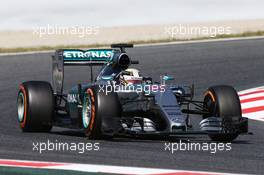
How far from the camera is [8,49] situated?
24.6 metres

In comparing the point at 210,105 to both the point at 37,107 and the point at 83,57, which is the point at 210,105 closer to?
the point at 83,57

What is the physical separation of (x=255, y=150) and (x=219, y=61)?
36.9 feet

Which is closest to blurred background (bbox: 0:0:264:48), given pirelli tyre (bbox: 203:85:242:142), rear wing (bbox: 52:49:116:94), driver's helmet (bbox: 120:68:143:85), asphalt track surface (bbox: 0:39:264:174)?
asphalt track surface (bbox: 0:39:264:174)

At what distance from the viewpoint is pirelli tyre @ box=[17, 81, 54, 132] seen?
12.9 meters

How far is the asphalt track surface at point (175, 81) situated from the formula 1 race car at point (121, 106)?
20 centimetres

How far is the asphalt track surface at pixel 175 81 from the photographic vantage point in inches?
385

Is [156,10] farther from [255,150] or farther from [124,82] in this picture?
[255,150]

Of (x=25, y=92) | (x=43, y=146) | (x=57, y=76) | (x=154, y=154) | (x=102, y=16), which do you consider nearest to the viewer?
(x=154, y=154)

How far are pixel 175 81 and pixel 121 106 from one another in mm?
7470

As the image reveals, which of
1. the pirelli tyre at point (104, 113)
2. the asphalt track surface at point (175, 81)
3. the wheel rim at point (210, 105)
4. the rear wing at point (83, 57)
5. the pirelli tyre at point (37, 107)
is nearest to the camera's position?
the asphalt track surface at point (175, 81)

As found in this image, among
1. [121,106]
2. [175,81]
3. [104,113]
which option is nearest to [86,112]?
[121,106]

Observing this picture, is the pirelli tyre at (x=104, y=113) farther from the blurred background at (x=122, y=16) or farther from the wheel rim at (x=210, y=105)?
the blurred background at (x=122, y=16)

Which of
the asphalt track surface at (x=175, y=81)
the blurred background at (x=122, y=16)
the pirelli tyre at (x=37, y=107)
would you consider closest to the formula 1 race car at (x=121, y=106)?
the pirelli tyre at (x=37, y=107)

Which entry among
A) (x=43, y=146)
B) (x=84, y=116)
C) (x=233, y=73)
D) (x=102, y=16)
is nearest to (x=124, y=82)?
(x=84, y=116)
